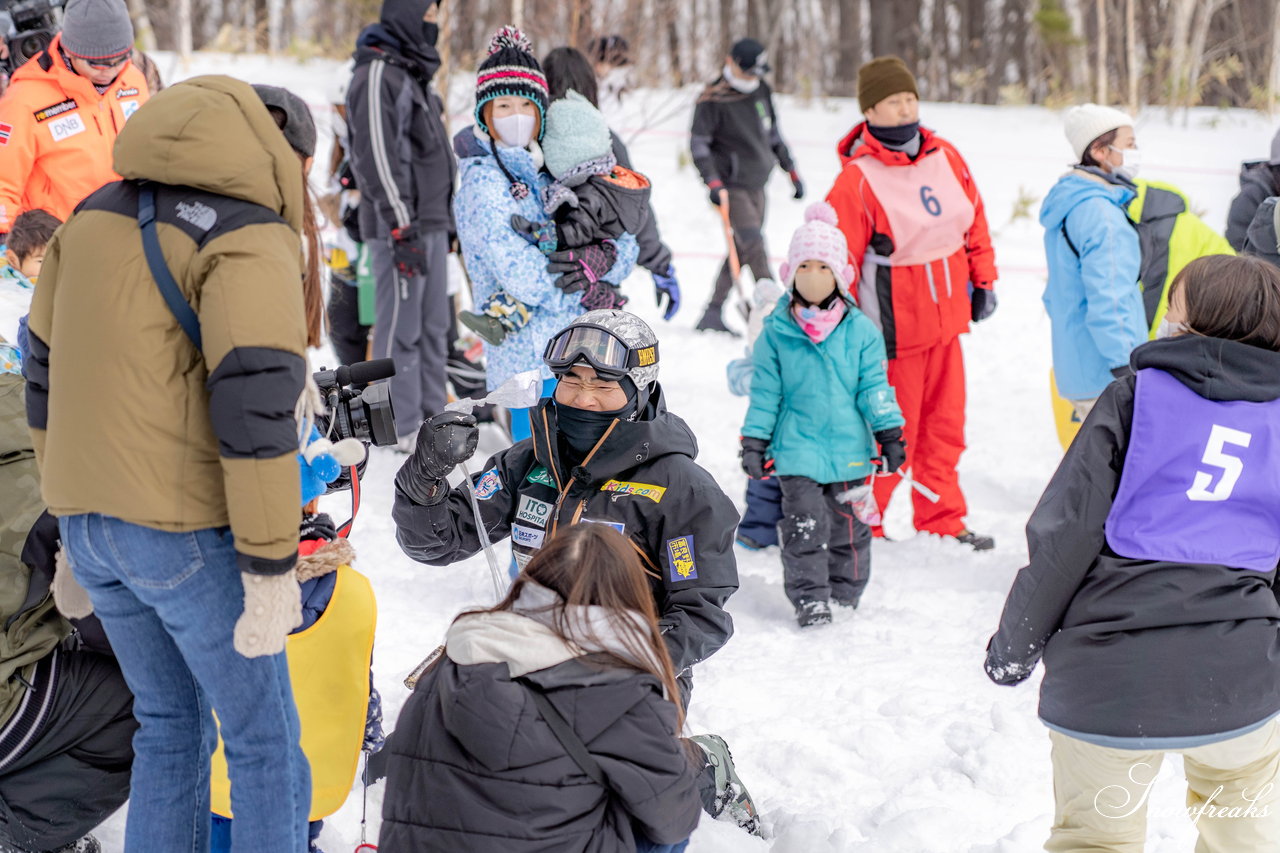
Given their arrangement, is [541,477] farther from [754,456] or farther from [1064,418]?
[1064,418]

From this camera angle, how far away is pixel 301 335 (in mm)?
2375

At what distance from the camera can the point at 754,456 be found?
189 inches

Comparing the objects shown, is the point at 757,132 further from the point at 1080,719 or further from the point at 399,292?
the point at 1080,719

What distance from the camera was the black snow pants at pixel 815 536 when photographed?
484 centimetres

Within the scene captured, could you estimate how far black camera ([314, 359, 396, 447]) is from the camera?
3.06m

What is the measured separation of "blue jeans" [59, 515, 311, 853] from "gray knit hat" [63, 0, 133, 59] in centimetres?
311

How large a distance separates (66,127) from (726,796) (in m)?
3.90

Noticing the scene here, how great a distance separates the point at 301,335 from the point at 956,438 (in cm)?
392

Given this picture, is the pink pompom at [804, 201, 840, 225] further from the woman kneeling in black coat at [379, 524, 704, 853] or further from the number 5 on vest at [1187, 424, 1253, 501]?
the woman kneeling in black coat at [379, 524, 704, 853]

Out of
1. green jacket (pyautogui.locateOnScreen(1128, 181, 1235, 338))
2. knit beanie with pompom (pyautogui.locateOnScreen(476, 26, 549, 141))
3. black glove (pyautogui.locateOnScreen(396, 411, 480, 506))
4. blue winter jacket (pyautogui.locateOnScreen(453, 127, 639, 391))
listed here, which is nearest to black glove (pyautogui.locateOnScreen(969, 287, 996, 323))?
green jacket (pyautogui.locateOnScreen(1128, 181, 1235, 338))

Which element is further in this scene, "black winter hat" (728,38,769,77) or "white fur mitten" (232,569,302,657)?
"black winter hat" (728,38,769,77)

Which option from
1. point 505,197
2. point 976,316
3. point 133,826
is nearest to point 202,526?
point 133,826

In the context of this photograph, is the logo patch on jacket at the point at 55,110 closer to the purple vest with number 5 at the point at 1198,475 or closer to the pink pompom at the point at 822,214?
the pink pompom at the point at 822,214

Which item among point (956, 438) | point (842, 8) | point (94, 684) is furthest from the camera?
point (842, 8)
